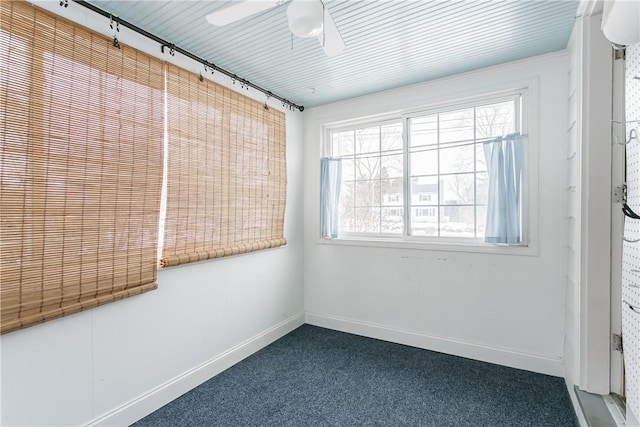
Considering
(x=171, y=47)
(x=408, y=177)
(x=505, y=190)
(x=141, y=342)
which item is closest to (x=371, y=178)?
(x=408, y=177)

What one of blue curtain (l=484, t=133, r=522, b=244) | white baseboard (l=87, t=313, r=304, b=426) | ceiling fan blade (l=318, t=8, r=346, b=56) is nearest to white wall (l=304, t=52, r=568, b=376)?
blue curtain (l=484, t=133, r=522, b=244)

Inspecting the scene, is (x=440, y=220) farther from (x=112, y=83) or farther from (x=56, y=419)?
(x=56, y=419)

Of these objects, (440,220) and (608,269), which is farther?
(440,220)

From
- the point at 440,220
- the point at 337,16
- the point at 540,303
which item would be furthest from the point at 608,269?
the point at 337,16

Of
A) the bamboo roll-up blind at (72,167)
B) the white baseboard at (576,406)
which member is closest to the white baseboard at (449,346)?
the white baseboard at (576,406)

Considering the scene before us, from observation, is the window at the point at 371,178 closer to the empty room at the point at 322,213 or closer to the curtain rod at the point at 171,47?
the empty room at the point at 322,213

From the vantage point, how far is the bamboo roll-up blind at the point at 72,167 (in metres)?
1.40

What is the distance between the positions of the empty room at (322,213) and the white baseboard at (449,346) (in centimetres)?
2

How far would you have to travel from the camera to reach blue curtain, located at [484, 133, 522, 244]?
2.38m

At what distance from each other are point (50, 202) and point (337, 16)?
1.83 metres

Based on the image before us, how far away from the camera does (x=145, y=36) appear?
1955mm

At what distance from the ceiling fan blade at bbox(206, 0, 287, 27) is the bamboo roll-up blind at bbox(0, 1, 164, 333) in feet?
2.70

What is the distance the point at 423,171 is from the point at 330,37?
175cm

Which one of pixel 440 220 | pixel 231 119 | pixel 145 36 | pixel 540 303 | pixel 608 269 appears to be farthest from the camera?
pixel 440 220
